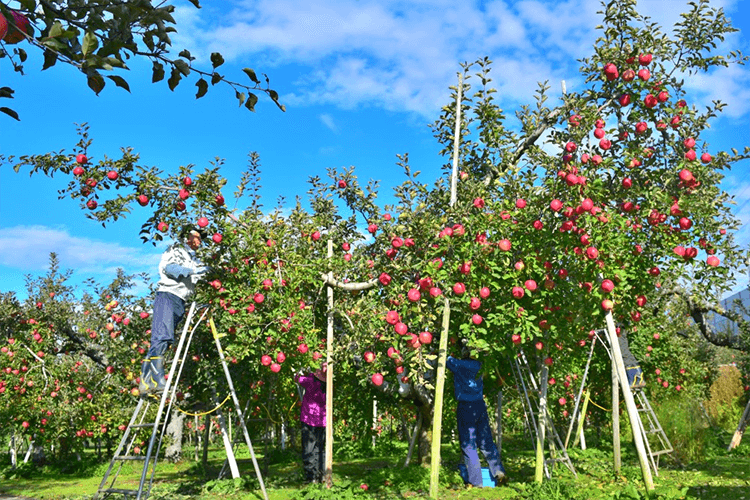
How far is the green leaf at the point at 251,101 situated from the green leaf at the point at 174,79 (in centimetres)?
34

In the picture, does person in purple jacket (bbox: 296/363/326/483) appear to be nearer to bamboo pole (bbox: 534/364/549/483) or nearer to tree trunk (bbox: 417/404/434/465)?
tree trunk (bbox: 417/404/434/465)

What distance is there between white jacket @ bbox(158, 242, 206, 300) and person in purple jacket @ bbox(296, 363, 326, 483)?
2.71 metres

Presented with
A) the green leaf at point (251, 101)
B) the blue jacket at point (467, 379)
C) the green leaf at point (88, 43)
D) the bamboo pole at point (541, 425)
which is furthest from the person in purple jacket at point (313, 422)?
the green leaf at point (88, 43)

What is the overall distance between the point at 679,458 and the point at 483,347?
670 centimetres

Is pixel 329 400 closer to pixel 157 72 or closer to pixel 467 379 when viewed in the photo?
pixel 467 379

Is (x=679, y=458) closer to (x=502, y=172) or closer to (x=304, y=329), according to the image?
(x=502, y=172)

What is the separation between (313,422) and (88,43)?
26.5 ft

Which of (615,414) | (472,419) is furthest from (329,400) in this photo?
(615,414)

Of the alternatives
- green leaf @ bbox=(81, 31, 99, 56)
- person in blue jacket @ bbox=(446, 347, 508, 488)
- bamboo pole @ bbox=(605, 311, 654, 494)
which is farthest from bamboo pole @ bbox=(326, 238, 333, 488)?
green leaf @ bbox=(81, 31, 99, 56)

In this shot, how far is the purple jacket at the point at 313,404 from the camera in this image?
362 inches

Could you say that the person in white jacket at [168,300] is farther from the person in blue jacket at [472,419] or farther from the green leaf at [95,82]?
the green leaf at [95,82]

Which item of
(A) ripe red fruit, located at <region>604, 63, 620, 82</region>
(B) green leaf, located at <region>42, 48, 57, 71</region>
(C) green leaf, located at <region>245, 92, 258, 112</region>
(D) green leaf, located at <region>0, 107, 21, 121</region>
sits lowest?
(D) green leaf, located at <region>0, 107, 21, 121</region>

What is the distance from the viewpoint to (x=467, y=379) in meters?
8.70

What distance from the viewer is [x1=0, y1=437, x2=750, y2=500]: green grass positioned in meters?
7.23
